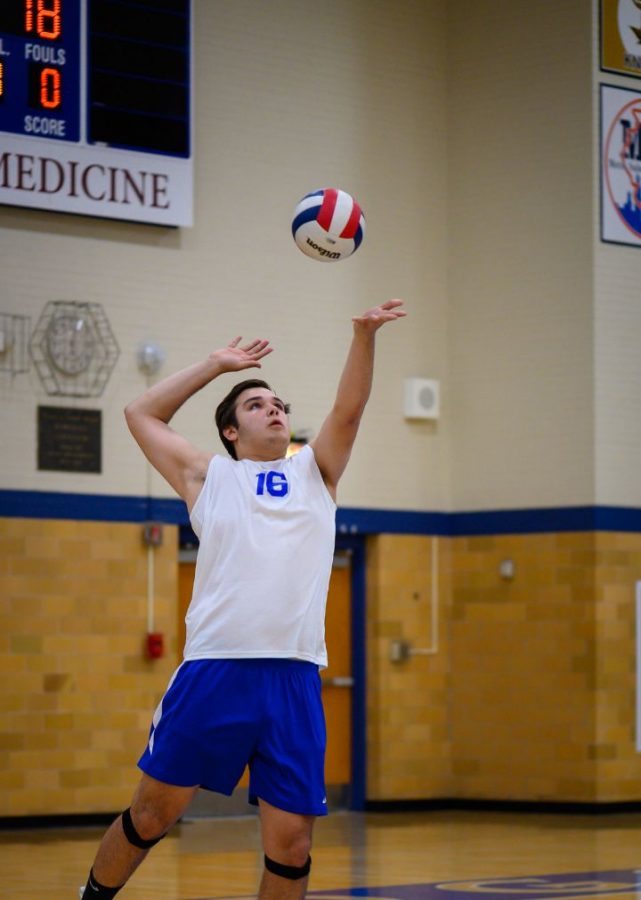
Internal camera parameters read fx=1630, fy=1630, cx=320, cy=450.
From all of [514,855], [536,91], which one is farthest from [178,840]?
[536,91]

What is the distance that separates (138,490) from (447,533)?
3.31 meters

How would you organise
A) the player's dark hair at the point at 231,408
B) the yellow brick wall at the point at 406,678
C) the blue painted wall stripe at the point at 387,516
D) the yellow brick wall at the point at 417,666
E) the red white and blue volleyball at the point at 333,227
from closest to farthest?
the player's dark hair at the point at 231,408
the red white and blue volleyball at the point at 333,227
the yellow brick wall at the point at 417,666
the blue painted wall stripe at the point at 387,516
the yellow brick wall at the point at 406,678

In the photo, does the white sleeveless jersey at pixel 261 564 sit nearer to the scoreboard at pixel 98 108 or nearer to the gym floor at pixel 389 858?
the gym floor at pixel 389 858

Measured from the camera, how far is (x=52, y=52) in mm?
12438

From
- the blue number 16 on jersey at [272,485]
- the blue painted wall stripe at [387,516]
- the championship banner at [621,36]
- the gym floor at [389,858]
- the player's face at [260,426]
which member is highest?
the championship banner at [621,36]

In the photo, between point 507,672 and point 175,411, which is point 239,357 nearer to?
point 175,411

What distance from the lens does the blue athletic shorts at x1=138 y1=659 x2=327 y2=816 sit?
552 centimetres

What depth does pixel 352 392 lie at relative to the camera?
575 centimetres

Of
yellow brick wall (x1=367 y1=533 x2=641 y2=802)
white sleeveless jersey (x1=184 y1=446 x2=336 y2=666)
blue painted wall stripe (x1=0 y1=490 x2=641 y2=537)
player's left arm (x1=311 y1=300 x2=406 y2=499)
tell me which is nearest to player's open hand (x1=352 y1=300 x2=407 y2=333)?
player's left arm (x1=311 y1=300 x2=406 y2=499)

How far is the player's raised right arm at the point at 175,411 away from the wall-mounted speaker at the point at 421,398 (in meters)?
8.75

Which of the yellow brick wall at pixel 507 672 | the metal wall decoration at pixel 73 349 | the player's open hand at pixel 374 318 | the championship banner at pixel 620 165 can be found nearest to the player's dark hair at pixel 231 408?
the player's open hand at pixel 374 318

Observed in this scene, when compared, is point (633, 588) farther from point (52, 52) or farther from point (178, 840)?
point (52, 52)

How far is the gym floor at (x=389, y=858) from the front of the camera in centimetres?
878

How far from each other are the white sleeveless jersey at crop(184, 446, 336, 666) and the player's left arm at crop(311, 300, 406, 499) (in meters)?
0.11
